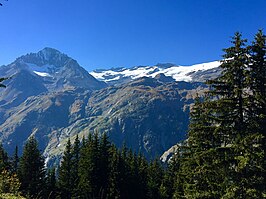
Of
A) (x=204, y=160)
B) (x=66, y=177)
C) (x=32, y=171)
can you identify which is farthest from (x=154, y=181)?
(x=204, y=160)

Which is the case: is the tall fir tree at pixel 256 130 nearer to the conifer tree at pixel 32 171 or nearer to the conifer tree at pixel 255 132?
the conifer tree at pixel 255 132

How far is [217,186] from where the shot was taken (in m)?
22.9

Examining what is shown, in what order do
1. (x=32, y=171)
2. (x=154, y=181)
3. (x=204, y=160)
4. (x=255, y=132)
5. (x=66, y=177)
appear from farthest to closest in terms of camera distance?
(x=154, y=181) → (x=66, y=177) → (x=32, y=171) → (x=204, y=160) → (x=255, y=132)

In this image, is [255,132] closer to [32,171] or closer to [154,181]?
[32,171]

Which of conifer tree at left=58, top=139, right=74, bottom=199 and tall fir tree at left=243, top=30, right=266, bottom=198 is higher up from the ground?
tall fir tree at left=243, top=30, right=266, bottom=198

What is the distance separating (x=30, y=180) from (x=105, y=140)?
14.4m

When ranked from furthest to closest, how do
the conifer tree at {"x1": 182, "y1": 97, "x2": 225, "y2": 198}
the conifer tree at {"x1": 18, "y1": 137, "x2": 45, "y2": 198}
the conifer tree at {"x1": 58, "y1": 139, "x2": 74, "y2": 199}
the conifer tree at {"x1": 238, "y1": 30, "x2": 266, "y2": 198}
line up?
the conifer tree at {"x1": 58, "y1": 139, "x2": 74, "y2": 199} < the conifer tree at {"x1": 18, "y1": 137, "x2": 45, "y2": 198} < the conifer tree at {"x1": 182, "y1": 97, "x2": 225, "y2": 198} < the conifer tree at {"x1": 238, "y1": 30, "x2": 266, "y2": 198}

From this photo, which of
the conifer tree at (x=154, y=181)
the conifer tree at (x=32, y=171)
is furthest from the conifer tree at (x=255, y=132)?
the conifer tree at (x=154, y=181)

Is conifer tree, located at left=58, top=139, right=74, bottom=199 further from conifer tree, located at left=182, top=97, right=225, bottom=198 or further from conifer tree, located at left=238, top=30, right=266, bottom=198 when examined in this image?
conifer tree, located at left=238, top=30, right=266, bottom=198

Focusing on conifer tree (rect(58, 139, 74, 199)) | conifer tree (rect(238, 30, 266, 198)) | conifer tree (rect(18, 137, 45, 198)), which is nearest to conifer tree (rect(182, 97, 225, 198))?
conifer tree (rect(238, 30, 266, 198))

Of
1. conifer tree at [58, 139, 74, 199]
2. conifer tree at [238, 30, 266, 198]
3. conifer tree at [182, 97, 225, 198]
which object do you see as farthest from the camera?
conifer tree at [58, 139, 74, 199]

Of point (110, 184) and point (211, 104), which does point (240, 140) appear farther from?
point (110, 184)

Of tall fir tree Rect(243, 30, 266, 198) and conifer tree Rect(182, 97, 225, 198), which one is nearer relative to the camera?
tall fir tree Rect(243, 30, 266, 198)

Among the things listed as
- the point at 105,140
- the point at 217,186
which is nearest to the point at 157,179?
the point at 105,140
